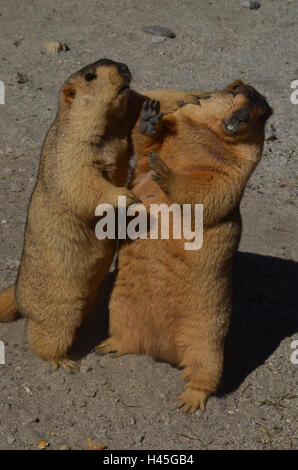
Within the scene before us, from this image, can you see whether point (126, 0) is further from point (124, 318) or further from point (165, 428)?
point (165, 428)

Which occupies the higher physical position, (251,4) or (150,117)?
(150,117)

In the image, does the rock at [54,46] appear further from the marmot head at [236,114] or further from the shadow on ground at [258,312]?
the marmot head at [236,114]

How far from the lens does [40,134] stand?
8.81 meters

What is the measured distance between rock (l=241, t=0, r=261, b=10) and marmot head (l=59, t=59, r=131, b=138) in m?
7.48

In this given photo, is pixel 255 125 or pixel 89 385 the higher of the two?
pixel 255 125

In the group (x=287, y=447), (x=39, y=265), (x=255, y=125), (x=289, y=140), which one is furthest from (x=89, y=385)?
(x=289, y=140)

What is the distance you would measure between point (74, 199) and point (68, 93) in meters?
0.72

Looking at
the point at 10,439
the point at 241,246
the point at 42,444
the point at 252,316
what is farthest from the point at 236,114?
the point at 241,246

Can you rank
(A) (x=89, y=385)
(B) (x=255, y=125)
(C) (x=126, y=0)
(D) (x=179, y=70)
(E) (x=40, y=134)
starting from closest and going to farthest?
(B) (x=255, y=125)
(A) (x=89, y=385)
(E) (x=40, y=134)
(D) (x=179, y=70)
(C) (x=126, y=0)

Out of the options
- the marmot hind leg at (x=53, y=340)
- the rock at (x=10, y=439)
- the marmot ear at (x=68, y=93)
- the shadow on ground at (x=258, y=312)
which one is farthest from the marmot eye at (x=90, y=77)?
the rock at (x=10, y=439)

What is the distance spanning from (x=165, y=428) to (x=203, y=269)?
3.83ft

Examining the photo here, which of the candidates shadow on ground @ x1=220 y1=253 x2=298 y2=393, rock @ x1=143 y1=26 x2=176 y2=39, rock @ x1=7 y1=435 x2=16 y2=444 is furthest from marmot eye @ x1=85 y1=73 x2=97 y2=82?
rock @ x1=143 y1=26 x2=176 y2=39

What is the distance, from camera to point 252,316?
654cm

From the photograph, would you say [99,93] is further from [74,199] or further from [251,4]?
[251,4]
